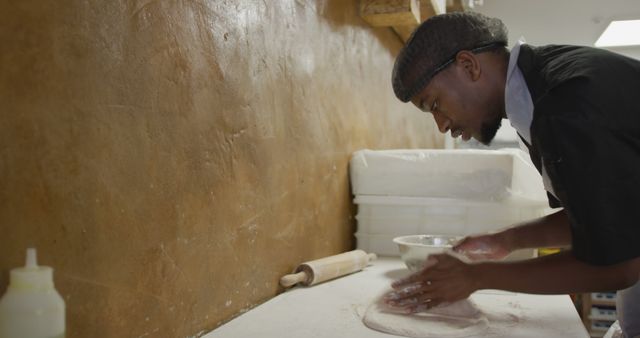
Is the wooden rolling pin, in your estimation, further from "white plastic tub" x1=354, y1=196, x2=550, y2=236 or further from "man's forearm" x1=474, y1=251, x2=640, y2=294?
"man's forearm" x1=474, y1=251, x2=640, y2=294

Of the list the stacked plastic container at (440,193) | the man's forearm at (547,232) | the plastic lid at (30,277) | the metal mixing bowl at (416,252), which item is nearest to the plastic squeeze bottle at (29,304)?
the plastic lid at (30,277)

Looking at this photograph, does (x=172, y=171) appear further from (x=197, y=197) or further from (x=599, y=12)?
(x=599, y=12)

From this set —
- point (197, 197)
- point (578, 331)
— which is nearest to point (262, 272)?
point (197, 197)

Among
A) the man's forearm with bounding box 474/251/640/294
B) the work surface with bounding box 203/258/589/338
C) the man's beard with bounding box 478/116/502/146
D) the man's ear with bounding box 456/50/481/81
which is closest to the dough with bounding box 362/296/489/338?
the work surface with bounding box 203/258/589/338

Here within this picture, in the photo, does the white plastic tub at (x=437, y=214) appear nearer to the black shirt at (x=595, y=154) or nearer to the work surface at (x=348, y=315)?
the work surface at (x=348, y=315)

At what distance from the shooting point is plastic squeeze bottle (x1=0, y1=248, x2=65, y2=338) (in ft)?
2.27

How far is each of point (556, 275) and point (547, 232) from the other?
0.52 m

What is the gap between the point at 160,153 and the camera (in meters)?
1.14

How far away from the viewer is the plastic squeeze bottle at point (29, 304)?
0.69 m

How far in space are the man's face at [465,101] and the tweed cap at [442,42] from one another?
0.03m

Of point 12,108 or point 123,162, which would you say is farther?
point 123,162

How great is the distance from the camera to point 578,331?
135 cm

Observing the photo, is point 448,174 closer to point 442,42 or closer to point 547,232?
point 547,232

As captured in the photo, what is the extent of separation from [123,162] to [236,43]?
1.83ft
